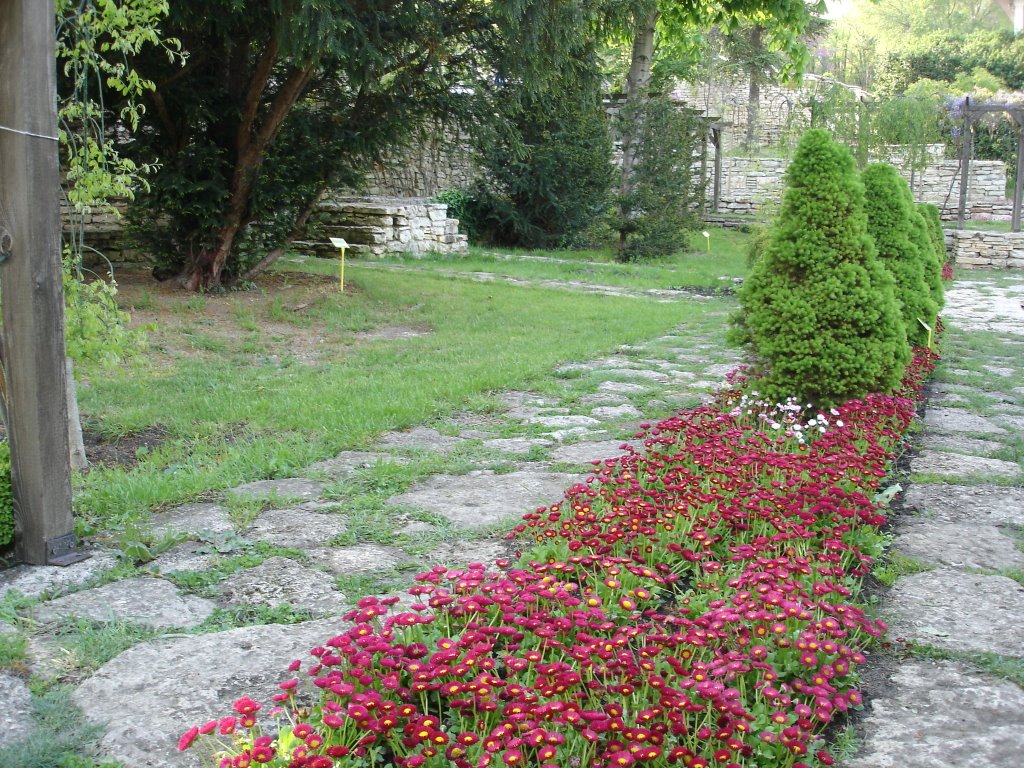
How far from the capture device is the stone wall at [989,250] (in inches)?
666

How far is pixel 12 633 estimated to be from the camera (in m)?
2.67

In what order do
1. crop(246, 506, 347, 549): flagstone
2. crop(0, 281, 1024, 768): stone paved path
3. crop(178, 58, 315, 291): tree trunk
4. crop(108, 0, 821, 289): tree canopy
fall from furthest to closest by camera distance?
1. crop(178, 58, 315, 291): tree trunk
2. crop(108, 0, 821, 289): tree canopy
3. crop(246, 506, 347, 549): flagstone
4. crop(0, 281, 1024, 768): stone paved path

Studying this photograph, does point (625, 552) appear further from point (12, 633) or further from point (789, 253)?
point (789, 253)

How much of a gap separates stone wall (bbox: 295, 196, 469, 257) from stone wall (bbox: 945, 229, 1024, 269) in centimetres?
940

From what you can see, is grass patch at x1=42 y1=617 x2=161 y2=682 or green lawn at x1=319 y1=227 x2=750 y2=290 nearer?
grass patch at x1=42 y1=617 x2=161 y2=682

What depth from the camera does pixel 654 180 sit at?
15758 millimetres

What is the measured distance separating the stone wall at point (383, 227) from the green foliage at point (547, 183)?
1.85 m

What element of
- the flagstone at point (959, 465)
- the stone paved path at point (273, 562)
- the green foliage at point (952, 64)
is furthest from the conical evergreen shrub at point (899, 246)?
the green foliage at point (952, 64)

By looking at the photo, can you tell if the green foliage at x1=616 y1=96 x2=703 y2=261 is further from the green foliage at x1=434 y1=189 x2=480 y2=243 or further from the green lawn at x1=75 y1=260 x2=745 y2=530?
the green lawn at x1=75 y1=260 x2=745 y2=530

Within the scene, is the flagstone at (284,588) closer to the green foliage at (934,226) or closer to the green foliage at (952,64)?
the green foliage at (934,226)

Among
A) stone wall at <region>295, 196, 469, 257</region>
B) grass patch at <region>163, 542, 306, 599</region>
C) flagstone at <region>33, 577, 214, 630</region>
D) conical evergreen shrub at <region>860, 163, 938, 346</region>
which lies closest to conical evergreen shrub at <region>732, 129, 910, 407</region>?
conical evergreen shrub at <region>860, 163, 938, 346</region>

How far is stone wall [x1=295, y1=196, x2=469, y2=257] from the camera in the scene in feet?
47.3

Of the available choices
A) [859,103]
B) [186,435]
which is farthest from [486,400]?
[859,103]

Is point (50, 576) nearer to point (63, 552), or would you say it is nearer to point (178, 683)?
point (63, 552)
